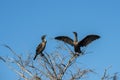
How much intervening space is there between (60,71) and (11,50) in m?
1.65

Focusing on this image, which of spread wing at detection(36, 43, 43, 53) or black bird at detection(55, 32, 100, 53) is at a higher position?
black bird at detection(55, 32, 100, 53)

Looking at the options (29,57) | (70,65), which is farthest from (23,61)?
(70,65)

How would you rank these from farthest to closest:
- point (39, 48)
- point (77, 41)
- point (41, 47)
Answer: point (77, 41) → point (41, 47) → point (39, 48)

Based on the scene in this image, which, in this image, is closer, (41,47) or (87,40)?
(41,47)

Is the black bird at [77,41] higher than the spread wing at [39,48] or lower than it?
higher

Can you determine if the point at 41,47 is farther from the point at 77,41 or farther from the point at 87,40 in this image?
the point at 87,40

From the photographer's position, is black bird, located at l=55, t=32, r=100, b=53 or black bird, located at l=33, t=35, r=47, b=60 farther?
black bird, located at l=55, t=32, r=100, b=53

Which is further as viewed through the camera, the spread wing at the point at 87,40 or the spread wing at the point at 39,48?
the spread wing at the point at 87,40

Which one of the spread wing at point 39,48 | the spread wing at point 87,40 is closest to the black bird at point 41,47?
the spread wing at point 39,48

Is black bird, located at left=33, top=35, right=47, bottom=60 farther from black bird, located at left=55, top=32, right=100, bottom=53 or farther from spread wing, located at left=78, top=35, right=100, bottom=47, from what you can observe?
spread wing, located at left=78, top=35, right=100, bottom=47

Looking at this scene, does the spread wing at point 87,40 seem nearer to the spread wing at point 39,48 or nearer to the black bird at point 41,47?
the black bird at point 41,47

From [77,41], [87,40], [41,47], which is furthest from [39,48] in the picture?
[87,40]

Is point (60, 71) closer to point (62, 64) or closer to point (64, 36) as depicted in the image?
point (62, 64)

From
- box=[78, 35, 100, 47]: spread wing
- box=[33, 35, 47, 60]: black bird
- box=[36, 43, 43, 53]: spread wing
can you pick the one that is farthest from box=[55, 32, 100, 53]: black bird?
box=[36, 43, 43, 53]: spread wing
